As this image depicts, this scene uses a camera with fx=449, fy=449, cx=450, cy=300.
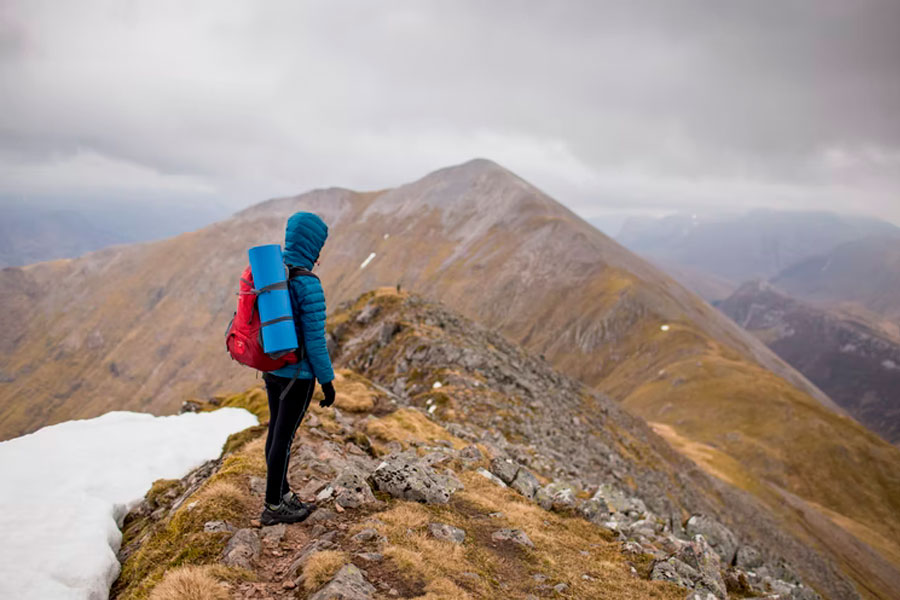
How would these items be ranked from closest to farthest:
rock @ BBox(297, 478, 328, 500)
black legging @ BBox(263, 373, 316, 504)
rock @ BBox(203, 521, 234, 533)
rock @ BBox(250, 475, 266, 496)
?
rock @ BBox(203, 521, 234, 533) < black legging @ BBox(263, 373, 316, 504) < rock @ BBox(250, 475, 266, 496) < rock @ BBox(297, 478, 328, 500)

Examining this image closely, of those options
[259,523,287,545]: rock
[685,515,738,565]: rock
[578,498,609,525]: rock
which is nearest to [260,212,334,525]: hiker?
[259,523,287,545]: rock

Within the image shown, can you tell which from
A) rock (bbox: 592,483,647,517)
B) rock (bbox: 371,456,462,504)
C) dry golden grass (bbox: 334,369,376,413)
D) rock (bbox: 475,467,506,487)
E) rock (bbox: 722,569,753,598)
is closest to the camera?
rock (bbox: 371,456,462,504)

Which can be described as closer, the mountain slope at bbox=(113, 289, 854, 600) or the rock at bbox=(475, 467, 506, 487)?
the mountain slope at bbox=(113, 289, 854, 600)

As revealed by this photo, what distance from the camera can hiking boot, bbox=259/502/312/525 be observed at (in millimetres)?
9227

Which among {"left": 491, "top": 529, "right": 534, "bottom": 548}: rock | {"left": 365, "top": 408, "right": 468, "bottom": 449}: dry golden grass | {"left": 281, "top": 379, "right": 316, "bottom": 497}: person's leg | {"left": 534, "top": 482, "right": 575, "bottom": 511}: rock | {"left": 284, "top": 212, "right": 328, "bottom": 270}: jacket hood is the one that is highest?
{"left": 284, "top": 212, "right": 328, "bottom": 270}: jacket hood

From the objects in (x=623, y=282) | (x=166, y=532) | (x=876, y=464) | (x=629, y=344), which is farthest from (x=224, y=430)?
(x=623, y=282)

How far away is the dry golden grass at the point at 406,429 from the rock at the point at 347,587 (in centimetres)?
1104

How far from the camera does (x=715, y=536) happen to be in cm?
2155

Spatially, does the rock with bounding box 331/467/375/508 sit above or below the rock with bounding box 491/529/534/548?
above

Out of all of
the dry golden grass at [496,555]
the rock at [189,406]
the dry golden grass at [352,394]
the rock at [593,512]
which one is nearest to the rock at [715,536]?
the rock at [593,512]

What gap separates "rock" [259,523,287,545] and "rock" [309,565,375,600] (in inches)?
85.8

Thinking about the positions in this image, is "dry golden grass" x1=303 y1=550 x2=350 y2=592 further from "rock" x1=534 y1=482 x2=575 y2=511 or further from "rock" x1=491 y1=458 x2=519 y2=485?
"rock" x1=491 y1=458 x2=519 y2=485

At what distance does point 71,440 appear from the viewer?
533 inches

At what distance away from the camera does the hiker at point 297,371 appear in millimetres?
8719
